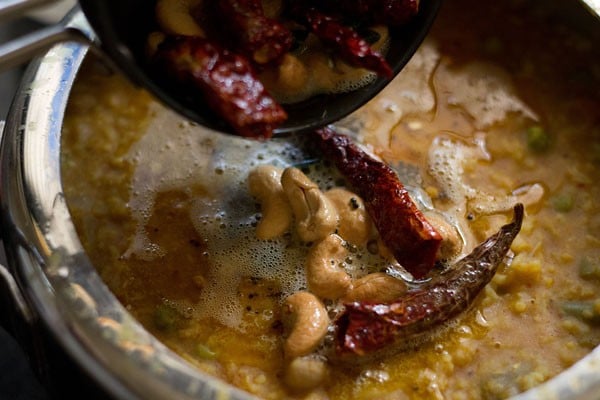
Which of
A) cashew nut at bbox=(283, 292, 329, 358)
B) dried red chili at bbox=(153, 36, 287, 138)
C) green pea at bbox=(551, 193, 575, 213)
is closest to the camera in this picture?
dried red chili at bbox=(153, 36, 287, 138)

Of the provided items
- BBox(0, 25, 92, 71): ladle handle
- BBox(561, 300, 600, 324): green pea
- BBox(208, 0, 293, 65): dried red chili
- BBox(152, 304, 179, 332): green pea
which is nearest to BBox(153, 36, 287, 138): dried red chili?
BBox(208, 0, 293, 65): dried red chili

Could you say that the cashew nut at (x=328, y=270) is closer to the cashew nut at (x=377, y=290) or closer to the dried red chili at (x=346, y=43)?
the cashew nut at (x=377, y=290)

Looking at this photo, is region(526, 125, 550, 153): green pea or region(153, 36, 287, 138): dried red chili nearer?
region(153, 36, 287, 138): dried red chili

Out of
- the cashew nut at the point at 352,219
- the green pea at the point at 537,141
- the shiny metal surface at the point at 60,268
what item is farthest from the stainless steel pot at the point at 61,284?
the green pea at the point at 537,141

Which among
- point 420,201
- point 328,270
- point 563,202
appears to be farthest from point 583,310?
point 328,270

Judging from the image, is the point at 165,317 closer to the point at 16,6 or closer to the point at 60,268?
the point at 60,268

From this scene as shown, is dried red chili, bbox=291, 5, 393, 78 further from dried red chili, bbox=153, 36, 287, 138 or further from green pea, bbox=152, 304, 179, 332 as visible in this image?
green pea, bbox=152, 304, 179, 332
